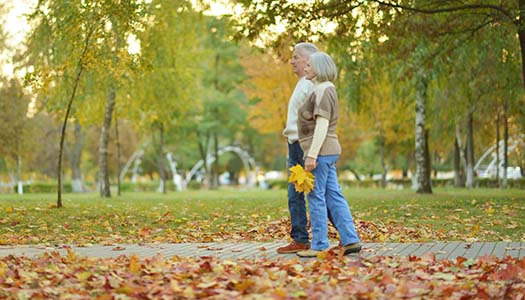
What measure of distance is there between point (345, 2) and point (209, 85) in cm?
3676

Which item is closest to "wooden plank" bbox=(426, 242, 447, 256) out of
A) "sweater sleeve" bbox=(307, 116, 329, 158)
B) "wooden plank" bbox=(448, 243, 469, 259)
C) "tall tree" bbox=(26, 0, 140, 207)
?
"wooden plank" bbox=(448, 243, 469, 259)

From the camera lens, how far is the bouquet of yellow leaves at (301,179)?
23.3 ft

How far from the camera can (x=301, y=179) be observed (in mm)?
7090

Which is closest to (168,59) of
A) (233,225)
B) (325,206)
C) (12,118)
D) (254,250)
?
(12,118)

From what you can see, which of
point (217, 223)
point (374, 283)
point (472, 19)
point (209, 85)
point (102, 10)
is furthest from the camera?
point (209, 85)

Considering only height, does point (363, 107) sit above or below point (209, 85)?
below

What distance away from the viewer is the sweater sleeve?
709 centimetres

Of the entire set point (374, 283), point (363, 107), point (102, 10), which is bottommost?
point (374, 283)

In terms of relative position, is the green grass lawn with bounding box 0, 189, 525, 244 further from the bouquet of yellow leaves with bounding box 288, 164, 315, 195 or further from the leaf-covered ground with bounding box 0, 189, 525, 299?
the bouquet of yellow leaves with bounding box 288, 164, 315, 195

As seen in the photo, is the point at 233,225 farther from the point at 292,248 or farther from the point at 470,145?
the point at 470,145

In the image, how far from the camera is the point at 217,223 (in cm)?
1277

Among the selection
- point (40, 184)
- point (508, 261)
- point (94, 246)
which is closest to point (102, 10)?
point (94, 246)

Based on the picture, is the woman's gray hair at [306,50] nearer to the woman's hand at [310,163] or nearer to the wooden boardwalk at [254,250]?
the woman's hand at [310,163]

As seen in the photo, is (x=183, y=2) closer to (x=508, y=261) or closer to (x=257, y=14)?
(x=257, y=14)
